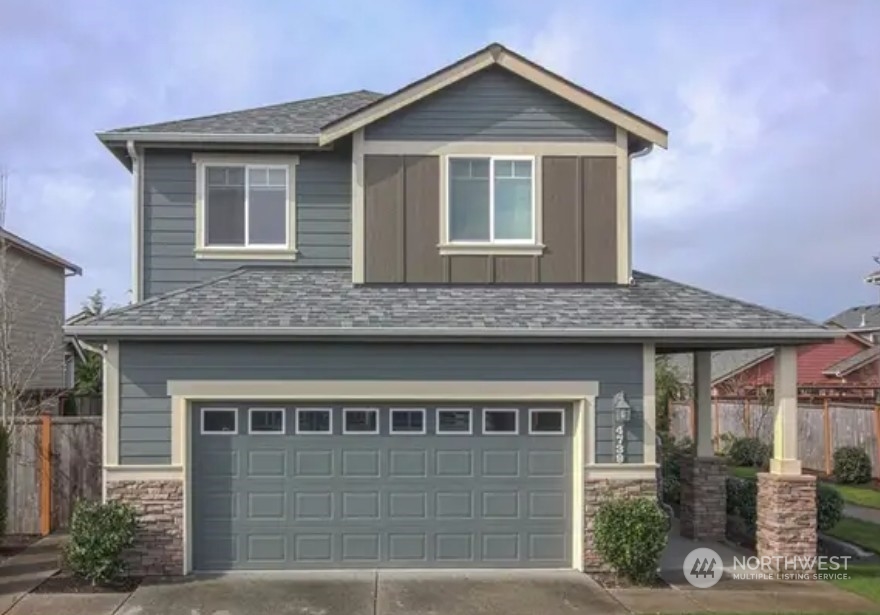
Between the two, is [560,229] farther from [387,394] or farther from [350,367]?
[350,367]

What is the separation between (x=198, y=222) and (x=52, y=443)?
170 inches

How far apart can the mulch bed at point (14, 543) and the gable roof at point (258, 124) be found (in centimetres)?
607

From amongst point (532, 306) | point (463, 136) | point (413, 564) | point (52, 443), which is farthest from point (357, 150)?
point (52, 443)

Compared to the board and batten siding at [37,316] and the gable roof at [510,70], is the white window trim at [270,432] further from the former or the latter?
the board and batten siding at [37,316]

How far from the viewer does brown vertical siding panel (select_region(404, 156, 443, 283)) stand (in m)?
13.2

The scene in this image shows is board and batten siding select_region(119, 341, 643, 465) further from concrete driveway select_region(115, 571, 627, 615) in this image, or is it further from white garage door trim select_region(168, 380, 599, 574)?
concrete driveway select_region(115, 571, 627, 615)

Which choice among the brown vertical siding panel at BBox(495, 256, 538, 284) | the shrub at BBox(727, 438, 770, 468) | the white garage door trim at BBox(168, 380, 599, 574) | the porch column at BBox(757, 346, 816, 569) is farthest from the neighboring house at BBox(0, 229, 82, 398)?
the shrub at BBox(727, 438, 770, 468)

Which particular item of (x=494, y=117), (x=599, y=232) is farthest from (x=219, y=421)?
(x=599, y=232)

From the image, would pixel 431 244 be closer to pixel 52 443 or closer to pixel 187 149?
pixel 187 149

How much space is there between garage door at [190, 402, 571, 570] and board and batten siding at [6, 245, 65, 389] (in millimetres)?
10546

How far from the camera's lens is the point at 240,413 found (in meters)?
12.1

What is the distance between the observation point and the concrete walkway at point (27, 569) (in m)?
10.8

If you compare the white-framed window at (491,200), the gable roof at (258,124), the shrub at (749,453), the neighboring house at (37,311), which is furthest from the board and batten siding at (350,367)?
the shrub at (749,453)

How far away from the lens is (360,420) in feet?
40.1
